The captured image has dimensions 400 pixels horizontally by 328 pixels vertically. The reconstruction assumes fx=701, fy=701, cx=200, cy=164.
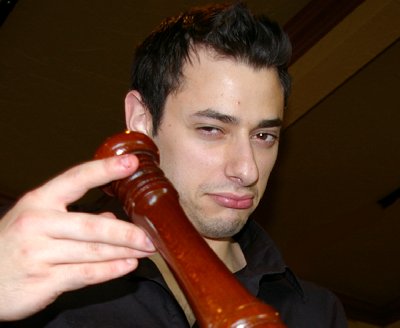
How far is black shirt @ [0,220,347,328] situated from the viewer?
115 cm

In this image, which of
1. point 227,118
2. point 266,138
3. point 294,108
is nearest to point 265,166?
point 266,138

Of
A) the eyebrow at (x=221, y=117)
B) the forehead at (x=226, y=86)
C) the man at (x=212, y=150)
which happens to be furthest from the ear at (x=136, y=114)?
the eyebrow at (x=221, y=117)

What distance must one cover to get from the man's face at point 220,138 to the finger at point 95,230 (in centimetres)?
63

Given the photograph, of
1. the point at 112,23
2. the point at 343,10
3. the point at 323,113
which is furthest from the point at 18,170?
the point at 343,10

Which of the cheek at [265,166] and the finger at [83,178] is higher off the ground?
the cheek at [265,166]

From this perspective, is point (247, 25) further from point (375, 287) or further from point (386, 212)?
point (375, 287)

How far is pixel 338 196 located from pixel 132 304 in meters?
2.74

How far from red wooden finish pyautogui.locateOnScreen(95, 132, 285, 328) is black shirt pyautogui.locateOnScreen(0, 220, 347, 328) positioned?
1.57ft

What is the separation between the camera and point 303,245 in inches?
169

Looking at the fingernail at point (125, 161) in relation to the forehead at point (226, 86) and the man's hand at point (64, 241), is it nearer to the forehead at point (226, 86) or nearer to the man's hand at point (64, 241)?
the man's hand at point (64, 241)

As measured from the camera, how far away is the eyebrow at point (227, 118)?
1350mm

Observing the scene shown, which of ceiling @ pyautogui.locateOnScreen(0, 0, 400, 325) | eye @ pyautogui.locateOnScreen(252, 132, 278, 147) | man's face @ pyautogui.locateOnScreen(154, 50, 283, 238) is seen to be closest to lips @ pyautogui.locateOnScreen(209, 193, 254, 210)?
man's face @ pyautogui.locateOnScreen(154, 50, 283, 238)

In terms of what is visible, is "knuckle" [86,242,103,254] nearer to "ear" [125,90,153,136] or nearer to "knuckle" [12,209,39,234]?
"knuckle" [12,209,39,234]

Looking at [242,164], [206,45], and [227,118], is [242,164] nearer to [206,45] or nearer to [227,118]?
[227,118]
